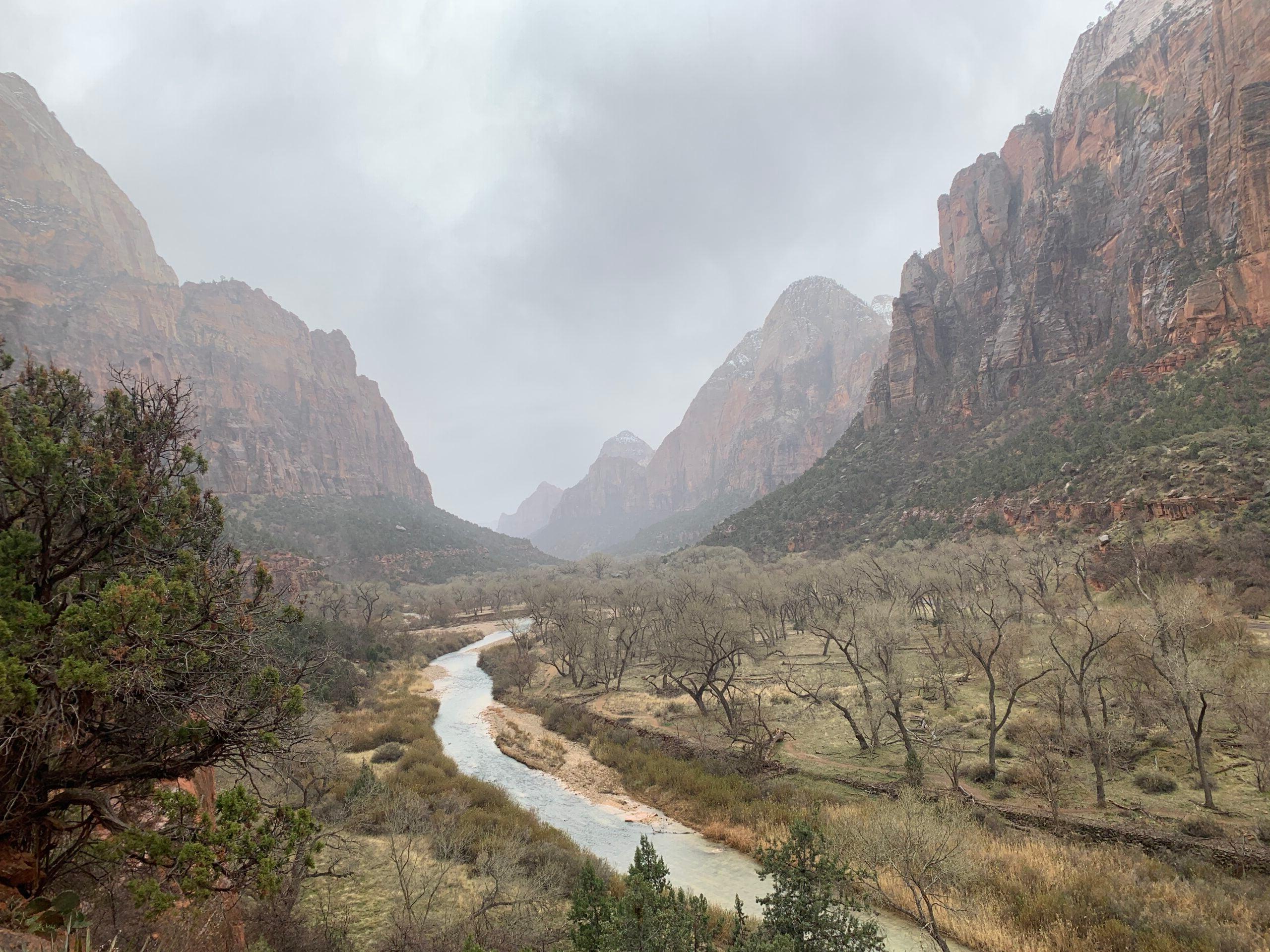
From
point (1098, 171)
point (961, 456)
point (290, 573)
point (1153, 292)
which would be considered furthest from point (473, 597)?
point (1098, 171)

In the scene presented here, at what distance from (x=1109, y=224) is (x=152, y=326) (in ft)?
618

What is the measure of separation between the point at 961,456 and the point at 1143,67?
69151 mm

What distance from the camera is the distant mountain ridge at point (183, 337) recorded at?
10550 centimetres

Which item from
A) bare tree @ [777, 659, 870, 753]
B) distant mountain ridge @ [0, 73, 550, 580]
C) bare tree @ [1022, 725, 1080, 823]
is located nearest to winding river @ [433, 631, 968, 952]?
bare tree @ [1022, 725, 1080, 823]

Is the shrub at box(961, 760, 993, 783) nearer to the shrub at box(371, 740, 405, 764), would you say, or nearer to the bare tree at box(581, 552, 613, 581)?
the shrub at box(371, 740, 405, 764)

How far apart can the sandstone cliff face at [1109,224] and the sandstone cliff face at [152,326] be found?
133 meters

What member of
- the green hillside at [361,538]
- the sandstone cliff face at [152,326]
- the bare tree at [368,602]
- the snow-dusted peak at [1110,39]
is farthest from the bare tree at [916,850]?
the snow-dusted peak at [1110,39]

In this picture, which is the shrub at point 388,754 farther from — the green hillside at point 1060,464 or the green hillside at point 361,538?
the green hillside at point 361,538

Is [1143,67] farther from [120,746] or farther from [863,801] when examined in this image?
[120,746]

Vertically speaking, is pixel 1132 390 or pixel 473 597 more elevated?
pixel 1132 390

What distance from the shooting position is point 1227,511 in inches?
1282

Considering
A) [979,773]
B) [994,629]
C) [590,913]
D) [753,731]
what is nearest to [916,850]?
[590,913]

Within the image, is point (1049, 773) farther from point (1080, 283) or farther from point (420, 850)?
point (1080, 283)

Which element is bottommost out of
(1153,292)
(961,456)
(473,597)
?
(473,597)
